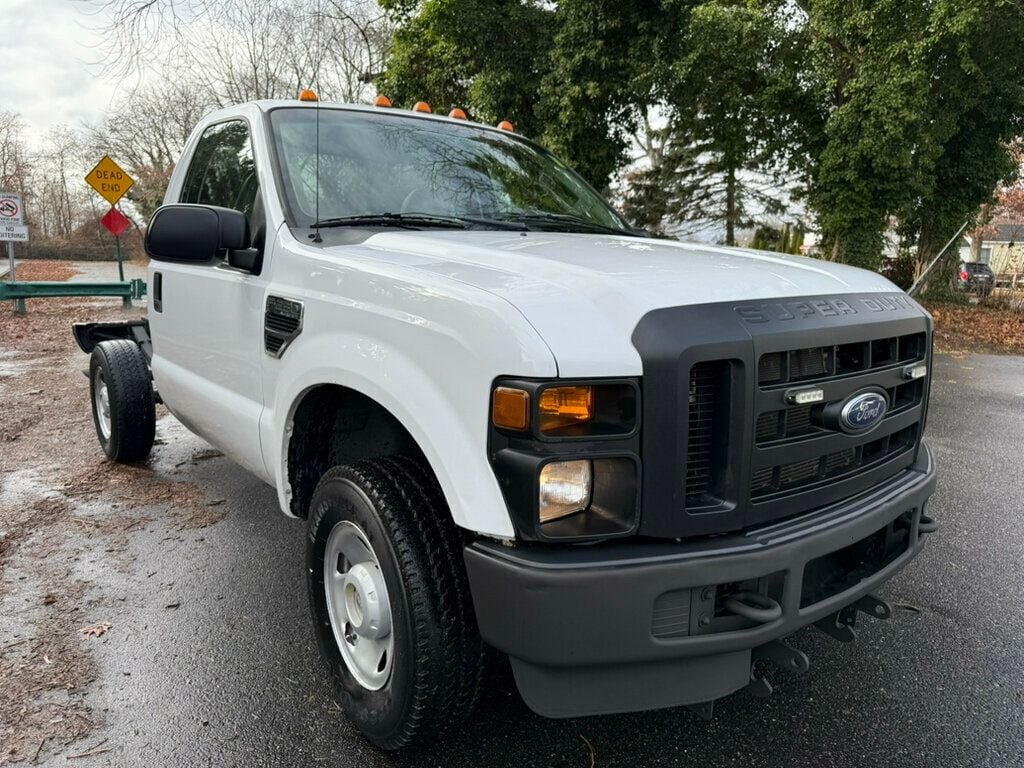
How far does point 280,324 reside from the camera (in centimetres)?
262

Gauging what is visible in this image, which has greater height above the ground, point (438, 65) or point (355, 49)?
point (355, 49)

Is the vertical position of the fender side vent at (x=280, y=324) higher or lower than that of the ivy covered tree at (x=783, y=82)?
lower

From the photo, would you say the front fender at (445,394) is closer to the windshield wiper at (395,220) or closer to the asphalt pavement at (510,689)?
the windshield wiper at (395,220)

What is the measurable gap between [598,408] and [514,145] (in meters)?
2.45

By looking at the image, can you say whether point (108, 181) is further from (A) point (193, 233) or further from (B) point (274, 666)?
(B) point (274, 666)

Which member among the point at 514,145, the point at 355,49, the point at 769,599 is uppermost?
Result: the point at 355,49

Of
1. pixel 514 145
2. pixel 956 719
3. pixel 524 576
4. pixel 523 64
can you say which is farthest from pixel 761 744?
pixel 523 64

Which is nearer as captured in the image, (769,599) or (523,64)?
(769,599)

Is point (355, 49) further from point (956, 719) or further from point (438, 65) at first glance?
point (956, 719)

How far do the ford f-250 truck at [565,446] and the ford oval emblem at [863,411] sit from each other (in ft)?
0.03

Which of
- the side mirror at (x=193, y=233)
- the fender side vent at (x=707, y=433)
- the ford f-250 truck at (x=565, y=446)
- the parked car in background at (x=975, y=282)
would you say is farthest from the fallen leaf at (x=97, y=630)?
the parked car in background at (x=975, y=282)

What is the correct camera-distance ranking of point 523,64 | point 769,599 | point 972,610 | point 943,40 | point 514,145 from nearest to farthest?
point 769,599, point 972,610, point 514,145, point 943,40, point 523,64

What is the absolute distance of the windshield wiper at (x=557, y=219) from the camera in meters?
3.11

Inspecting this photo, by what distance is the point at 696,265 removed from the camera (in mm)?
2199
